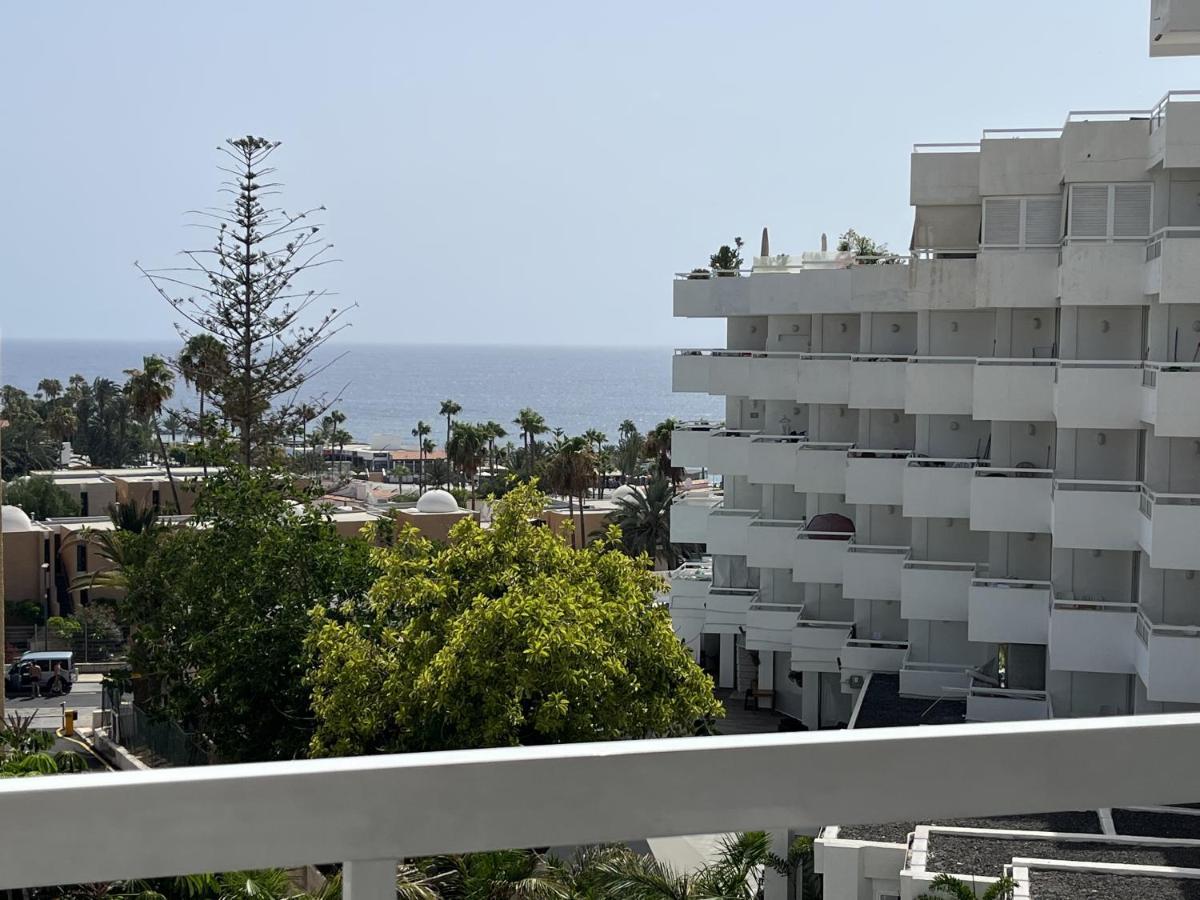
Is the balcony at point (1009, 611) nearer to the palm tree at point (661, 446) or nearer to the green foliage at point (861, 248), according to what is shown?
the green foliage at point (861, 248)

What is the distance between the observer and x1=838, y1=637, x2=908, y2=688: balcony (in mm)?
25875

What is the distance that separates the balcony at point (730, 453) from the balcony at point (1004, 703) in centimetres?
972

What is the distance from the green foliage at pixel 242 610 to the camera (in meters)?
20.9

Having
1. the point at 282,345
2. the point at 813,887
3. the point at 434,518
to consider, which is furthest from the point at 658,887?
the point at 434,518

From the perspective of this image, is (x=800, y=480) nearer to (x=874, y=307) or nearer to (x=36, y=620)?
(x=874, y=307)

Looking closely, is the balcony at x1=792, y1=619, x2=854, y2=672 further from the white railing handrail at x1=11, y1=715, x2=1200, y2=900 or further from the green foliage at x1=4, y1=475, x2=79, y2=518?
the green foliage at x1=4, y1=475, x2=79, y2=518

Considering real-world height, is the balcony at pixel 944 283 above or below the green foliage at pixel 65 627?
above

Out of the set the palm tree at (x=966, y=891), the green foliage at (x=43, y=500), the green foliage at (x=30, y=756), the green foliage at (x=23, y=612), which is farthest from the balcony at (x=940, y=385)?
the green foliage at (x=43, y=500)

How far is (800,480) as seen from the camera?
2905 centimetres

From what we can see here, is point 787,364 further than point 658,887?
Yes

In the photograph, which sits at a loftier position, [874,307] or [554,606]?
[874,307]

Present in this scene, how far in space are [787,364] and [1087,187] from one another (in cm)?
950

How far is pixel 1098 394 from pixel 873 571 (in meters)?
6.58

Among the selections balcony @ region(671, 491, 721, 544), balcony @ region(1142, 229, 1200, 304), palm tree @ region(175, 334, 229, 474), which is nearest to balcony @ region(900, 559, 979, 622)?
balcony @ region(1142, 229, 1200, 304)
